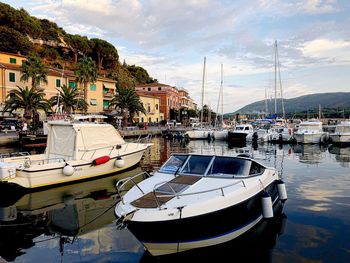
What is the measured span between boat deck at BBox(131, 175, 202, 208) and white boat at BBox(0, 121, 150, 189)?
789 centimetres

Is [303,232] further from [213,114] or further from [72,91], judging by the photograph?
[213,114]

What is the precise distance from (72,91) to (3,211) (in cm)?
3505

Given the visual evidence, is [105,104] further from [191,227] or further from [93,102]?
[191,227]

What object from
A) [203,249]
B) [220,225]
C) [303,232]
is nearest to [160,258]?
[203,249]

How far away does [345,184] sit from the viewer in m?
15.8

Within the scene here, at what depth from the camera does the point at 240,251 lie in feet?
25.5

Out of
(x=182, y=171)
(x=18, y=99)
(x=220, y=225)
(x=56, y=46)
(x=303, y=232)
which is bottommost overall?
(x=303, y=232)

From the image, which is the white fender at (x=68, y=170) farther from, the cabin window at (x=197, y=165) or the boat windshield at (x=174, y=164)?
the cabin window at (x=197, y=165)

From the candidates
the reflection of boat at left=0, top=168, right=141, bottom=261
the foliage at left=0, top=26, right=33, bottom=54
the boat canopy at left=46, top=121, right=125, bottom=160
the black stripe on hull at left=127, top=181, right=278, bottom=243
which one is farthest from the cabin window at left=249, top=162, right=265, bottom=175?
the foliage at left=0, top=26, right=33, bottom=54

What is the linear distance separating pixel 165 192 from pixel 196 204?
3.97 ft

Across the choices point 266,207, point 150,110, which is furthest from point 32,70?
point 266,207

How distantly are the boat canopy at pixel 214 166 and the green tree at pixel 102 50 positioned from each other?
8083 cm

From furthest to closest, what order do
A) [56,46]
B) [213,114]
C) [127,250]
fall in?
[213,114] < [56,46] < [127,250]

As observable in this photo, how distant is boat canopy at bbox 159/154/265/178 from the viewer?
926 cm
